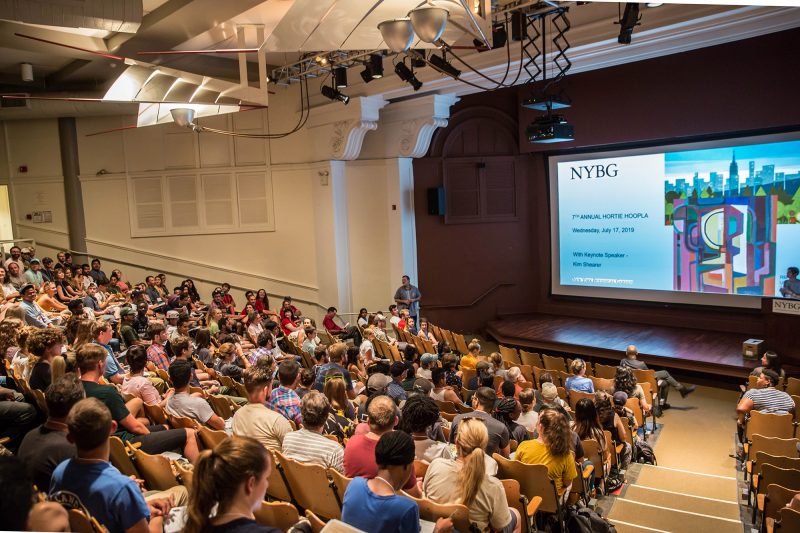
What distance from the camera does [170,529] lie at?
9.15ft

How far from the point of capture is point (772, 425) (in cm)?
552

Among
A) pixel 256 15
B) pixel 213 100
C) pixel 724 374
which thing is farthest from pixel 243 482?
pixel 724 374

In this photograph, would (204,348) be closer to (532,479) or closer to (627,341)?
(532,479)

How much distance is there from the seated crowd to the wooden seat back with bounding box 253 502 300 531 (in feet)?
0.28

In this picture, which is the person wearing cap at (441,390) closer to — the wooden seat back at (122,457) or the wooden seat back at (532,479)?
the wooden seat back at (532,479)

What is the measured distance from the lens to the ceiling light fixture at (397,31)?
3.25 m

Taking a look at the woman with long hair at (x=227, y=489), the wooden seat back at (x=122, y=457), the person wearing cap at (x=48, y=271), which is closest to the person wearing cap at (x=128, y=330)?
the person wearing cap at (x=48, y=271)

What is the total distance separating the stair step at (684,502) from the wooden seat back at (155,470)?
343 cm

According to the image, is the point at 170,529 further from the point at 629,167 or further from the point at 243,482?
the point at 629,167

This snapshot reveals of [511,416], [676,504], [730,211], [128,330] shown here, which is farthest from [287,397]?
[730,211]

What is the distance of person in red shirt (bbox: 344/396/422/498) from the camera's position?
3.21m

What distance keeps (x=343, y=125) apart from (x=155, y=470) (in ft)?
29.4

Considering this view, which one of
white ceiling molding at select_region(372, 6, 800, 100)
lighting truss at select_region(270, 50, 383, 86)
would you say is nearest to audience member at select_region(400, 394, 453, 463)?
white ceiling molding at select_region(372, 6, 800, 100)

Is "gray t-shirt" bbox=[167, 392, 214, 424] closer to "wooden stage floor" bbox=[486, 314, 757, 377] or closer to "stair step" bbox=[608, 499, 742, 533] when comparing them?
"stair step" bbox=[608, 499, 742, 533]
